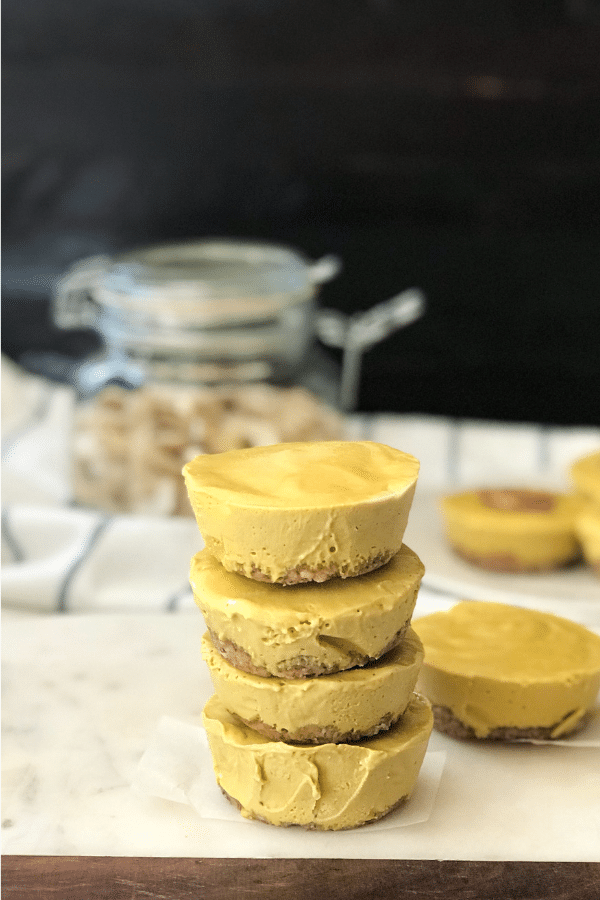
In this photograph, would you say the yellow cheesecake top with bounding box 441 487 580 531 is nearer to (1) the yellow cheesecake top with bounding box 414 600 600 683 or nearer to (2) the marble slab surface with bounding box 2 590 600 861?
(1) the yellow cheesecake top with bounding box 414 600 600 683

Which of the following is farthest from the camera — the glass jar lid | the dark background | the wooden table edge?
the dark background

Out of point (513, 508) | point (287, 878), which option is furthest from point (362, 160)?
point (287, 878)

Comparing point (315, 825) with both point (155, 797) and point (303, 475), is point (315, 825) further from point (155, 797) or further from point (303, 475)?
point (303, 475)

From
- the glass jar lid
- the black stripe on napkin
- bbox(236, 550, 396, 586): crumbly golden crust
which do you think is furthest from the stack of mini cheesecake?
the glass jar lid

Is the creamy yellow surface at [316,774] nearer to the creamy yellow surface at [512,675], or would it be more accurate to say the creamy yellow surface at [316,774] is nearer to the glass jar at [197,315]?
the creamy yellow surface at [512,675]

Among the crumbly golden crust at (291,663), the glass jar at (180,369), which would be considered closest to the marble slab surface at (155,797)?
the crumbly golden crust at (291,663)

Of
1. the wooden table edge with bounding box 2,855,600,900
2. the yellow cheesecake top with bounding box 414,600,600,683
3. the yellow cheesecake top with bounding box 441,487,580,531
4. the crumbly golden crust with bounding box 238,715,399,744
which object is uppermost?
the crumbly golden crust with bounding box 238,715,399,744
